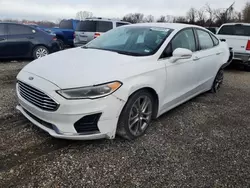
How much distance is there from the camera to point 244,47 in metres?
7.88

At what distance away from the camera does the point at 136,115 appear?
3199 mm

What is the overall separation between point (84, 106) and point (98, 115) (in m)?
0.19

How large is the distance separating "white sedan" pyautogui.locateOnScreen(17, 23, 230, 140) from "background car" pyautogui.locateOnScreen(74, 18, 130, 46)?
6.17 metres

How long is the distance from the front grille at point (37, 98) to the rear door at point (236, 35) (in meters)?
7.15

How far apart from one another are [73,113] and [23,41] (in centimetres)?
680

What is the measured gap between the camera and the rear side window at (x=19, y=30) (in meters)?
8.37

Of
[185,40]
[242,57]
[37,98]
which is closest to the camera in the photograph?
[37,98]

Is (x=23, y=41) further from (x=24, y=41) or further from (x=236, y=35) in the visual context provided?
(x=236, y=35)

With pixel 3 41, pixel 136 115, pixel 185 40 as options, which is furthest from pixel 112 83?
pixel 3 41

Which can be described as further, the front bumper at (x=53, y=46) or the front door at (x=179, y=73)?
the front bumper at (x=53, y=46)

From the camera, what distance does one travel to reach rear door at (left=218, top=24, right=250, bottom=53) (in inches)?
312

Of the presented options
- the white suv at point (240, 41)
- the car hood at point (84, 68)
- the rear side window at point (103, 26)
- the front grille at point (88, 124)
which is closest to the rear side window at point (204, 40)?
the car hood at point (84, 68)

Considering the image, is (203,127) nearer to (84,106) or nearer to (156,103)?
(156,103)

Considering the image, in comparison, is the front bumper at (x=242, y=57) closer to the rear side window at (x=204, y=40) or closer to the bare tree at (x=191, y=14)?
the rear side window at (x=204, y=40)
